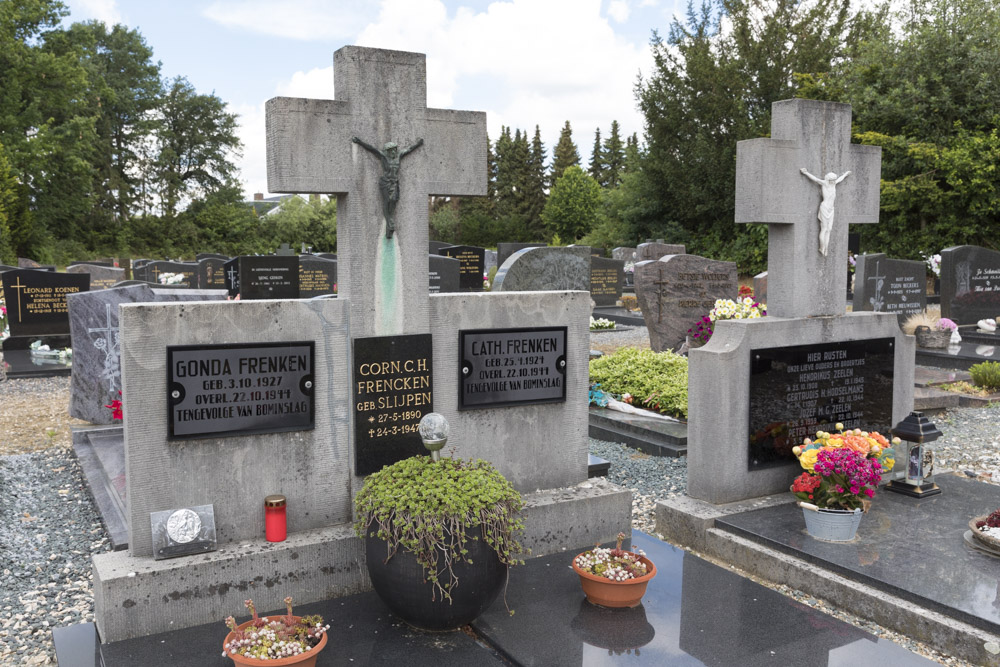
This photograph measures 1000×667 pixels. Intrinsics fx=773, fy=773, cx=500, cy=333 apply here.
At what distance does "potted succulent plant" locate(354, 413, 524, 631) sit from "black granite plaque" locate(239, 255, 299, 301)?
12465 mm

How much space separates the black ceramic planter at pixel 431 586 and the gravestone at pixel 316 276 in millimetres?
14272

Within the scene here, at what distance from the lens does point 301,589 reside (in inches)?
160

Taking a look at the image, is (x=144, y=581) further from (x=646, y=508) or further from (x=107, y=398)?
(x=107, y=398)

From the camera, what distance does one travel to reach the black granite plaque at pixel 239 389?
3.85 metres

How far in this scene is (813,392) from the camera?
18.4 ft

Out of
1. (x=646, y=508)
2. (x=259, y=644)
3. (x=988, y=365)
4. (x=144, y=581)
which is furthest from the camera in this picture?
(x=988, y=365)

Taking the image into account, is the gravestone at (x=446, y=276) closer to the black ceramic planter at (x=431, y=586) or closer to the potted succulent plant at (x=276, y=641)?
the black ceramic planter at (x=431, y=586)

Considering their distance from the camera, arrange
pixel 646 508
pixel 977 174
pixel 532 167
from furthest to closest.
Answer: pixel 532 167 < pixel 977 174 < pixel 646 508

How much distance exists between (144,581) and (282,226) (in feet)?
148

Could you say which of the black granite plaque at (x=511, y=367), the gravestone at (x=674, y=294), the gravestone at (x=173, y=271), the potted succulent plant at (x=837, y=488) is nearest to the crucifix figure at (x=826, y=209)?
the potted succulent plant at (x=837, y=488)

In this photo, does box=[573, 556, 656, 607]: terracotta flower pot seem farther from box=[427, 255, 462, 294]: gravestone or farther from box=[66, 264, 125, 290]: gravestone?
box=[66, 264, 125, 290]: gravestone

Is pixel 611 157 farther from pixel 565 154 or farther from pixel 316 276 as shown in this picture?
pixel 316 276

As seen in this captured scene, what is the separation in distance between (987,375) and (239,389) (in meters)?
9.69

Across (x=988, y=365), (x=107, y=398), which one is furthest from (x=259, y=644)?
(x=988, y=365)
